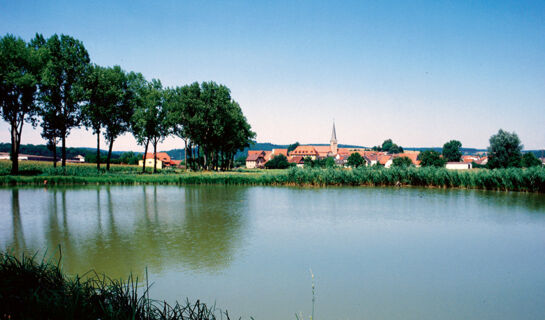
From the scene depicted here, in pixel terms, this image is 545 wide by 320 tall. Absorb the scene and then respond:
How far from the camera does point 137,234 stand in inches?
376

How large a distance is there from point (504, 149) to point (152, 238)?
202 ft

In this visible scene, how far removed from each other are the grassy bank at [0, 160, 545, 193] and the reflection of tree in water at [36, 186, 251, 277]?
1112 centimetres

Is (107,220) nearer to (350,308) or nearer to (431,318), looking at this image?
(350,308)

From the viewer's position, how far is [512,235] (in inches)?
388

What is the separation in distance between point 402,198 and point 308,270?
41.9 ft

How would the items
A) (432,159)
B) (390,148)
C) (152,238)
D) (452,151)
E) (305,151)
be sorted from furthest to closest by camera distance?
(390,148)
(305,151)
(452,151)
(432,159)
(152,238)

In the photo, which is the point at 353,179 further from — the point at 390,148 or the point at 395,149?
the point at 390,148

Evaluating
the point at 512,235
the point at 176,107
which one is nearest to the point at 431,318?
the point at 512,235

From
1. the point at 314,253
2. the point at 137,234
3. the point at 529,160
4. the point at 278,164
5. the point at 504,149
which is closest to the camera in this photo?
the point at 314,253

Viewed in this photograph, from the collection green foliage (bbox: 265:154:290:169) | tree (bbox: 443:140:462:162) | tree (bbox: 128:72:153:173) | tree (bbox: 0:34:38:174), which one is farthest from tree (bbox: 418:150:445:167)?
tree (bbox: 0:34:38:174)

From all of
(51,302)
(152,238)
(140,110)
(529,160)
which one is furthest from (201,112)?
(529,160)

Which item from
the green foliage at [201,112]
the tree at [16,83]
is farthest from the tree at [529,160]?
the tree at [16,83]

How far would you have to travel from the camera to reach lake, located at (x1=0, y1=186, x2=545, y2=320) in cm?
534

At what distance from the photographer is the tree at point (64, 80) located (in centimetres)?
2881
